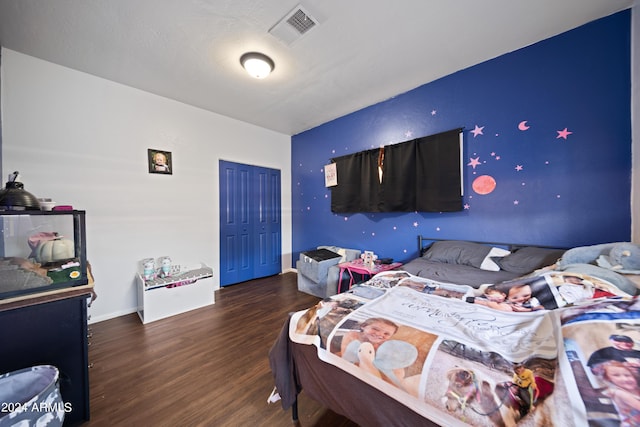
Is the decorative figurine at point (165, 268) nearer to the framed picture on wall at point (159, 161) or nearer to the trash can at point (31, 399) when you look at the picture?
the framed picture on wall at point (159, 161)

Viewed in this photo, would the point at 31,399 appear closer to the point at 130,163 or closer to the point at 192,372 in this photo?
the point at 192,372

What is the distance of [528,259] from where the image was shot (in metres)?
1.92

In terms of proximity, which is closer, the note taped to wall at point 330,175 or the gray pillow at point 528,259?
the gray pillow at point 528,259

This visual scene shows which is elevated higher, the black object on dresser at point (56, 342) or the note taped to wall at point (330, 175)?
the note taped to wall at point (330, 175)

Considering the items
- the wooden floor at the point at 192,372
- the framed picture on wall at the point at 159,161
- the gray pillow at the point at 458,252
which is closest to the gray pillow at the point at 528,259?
the gray pillow at the point at 458,252

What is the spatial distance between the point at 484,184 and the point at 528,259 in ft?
2.66

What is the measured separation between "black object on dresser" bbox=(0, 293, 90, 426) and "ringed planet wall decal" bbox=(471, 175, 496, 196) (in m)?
3.25

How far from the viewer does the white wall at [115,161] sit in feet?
7.14

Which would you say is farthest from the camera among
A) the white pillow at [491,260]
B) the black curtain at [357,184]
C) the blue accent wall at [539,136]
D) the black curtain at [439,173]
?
the black curtain at [357,184]

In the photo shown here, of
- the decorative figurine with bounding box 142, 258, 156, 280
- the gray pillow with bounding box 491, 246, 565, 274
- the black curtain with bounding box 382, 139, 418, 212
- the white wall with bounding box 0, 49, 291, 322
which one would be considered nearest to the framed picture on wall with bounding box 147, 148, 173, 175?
the white wall with bounding box 0, 49, 291, 322

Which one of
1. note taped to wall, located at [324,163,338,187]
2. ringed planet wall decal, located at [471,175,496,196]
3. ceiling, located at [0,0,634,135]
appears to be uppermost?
ceiling, located at [0,0,634,135]

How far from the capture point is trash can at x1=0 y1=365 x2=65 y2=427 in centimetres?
85

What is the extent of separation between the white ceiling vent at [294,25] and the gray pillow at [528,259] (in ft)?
8.46

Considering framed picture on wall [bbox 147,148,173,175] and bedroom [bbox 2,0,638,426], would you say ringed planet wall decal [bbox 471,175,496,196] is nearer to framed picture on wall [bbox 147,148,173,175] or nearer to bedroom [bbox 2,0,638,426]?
bedroom [bbox 2,0,638,426]
